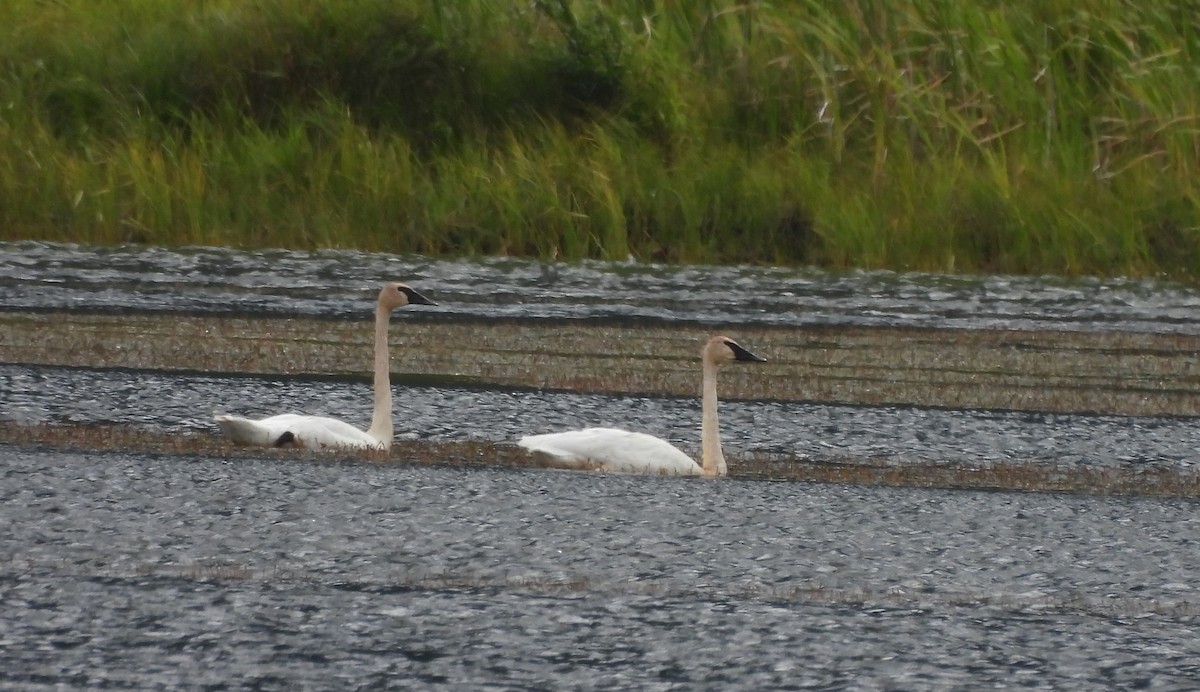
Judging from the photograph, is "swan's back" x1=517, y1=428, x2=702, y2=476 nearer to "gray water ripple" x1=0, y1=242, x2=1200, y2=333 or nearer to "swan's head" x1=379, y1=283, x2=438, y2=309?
"swan's head" x1=379, y1=283, x2=438, y2=309

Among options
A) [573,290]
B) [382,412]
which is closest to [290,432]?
[382,412]

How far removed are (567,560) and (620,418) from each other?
10.4ft

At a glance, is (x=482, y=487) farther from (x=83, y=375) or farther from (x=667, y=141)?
(x=667, y=141)

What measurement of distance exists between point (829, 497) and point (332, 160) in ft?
30.3

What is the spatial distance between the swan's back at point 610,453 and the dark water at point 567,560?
95mm

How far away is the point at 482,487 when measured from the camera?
24.7 ft

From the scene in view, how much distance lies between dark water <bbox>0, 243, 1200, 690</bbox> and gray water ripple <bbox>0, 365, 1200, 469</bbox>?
0.02m

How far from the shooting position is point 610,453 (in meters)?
8.04

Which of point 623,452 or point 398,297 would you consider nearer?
point 623,452

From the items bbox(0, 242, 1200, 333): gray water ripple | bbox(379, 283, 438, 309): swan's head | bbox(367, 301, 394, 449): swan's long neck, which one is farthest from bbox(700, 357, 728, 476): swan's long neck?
bbox(0, 242, 1200, 333): gray water ripple

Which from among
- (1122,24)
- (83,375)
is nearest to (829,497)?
(83,375)

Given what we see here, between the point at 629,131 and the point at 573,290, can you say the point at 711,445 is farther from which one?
the point at 629,131

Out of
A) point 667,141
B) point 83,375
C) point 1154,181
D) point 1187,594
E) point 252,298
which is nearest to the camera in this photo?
point 1187,594

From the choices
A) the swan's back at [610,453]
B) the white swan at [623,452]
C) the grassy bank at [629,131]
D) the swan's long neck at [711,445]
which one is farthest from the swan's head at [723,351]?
the grassy bank at [629,131]
